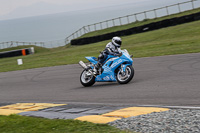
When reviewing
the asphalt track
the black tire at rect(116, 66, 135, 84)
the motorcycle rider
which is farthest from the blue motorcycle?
the asphalt track

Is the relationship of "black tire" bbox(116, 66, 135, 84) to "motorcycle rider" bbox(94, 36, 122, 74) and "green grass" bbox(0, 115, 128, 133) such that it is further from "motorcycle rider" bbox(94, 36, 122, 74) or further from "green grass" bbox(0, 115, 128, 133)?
"green grass" bbox(0, 115, 128, 133)

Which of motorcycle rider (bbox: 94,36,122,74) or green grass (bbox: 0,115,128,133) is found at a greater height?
motorcycle rider (bbox: 94,36,122,74)

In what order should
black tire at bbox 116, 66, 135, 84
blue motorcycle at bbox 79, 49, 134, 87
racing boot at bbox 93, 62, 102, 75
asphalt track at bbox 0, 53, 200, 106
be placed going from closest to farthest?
asphalt track at bbox 0, 53, 200, 106
black tire at bbox 116, 66, 135, 84
blue motorcycle at bbox 79, 49, 134, 87
racing boot at bbox 93, 62, 102, 75

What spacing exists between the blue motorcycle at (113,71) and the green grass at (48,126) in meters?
4.41

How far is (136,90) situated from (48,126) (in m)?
4.03

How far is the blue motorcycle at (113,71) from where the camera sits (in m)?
11.0

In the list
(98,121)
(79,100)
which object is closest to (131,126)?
(98,121)

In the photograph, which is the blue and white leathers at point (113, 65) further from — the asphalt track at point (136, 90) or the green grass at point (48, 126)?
the green grass at point (48, 126)

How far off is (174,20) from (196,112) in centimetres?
2979

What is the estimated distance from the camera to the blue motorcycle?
36.0 ft

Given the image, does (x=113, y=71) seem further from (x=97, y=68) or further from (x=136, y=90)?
(x=136, y=90)

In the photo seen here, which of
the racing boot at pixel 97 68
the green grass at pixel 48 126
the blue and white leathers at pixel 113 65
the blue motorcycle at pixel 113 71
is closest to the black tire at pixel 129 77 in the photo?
the blue motorcycle at pixel 113 71

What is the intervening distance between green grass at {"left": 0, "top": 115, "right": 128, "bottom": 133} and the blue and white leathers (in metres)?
4.51

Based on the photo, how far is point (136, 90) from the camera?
9.74m
